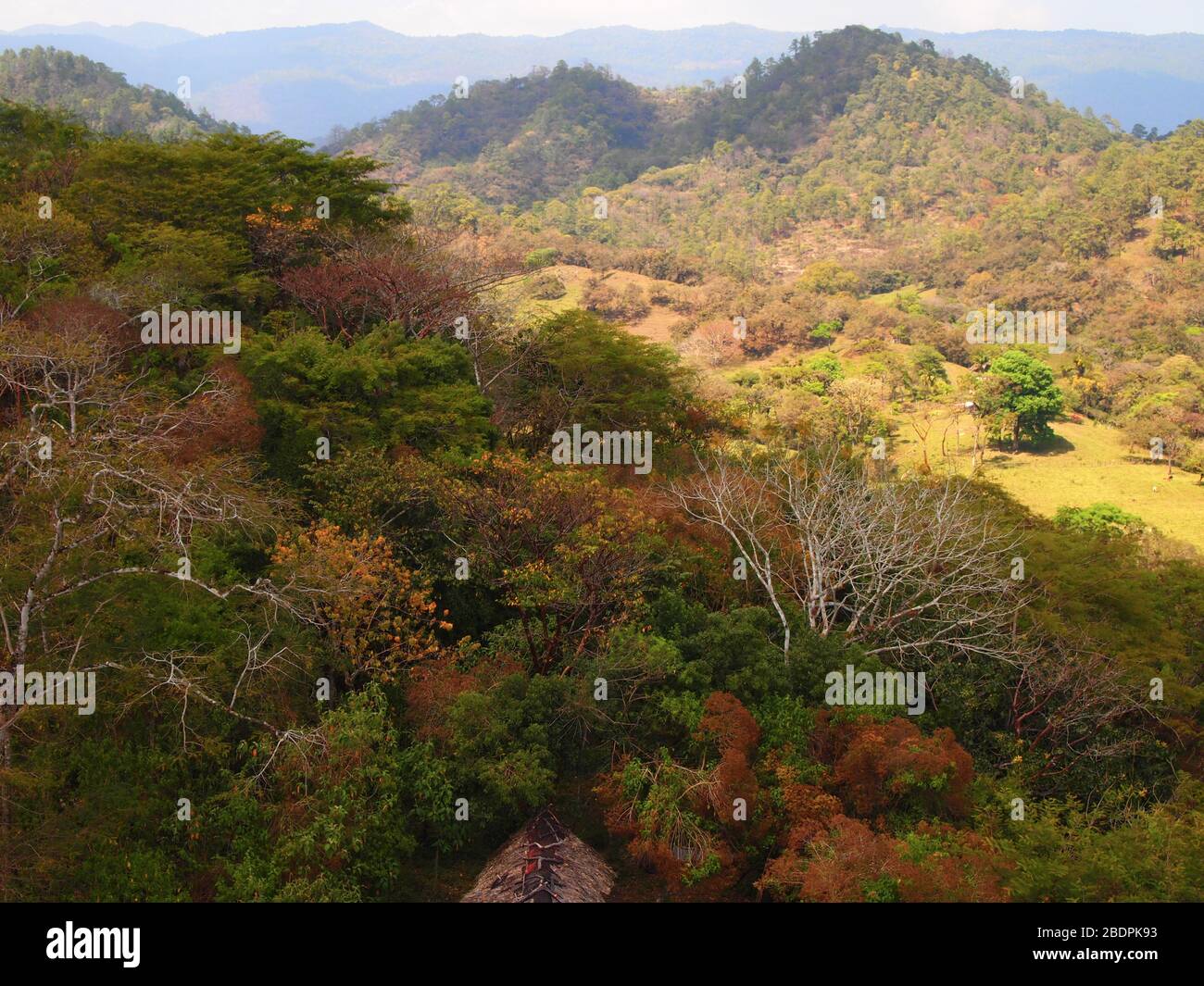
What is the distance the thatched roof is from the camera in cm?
1005

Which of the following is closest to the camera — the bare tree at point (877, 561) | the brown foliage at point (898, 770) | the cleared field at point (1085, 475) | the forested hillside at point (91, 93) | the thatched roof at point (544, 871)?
the thatched roof at point (544, 871)

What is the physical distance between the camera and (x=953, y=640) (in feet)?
47.2

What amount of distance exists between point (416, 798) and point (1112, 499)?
32.9 metres

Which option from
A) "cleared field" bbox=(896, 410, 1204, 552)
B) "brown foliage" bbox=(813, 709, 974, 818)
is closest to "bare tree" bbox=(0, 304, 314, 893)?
"brown foliage" bbox=(813, 709, 974, 818)

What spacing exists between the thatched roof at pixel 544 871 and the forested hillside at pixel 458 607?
1.23ft

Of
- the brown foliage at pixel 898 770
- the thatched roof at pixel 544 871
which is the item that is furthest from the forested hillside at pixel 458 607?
the thatched roof at pixel 544 871

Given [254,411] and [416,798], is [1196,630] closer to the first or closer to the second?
[416,798]

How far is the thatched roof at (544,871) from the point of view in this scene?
1005cm

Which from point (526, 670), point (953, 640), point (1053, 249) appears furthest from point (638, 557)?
point (1053, 249)

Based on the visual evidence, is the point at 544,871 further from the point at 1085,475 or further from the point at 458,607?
the point at 1085,475

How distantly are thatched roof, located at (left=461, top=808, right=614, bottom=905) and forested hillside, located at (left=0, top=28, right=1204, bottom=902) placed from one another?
0.37 m

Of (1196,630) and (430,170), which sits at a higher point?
(430,170)

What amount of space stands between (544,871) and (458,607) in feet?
15.6

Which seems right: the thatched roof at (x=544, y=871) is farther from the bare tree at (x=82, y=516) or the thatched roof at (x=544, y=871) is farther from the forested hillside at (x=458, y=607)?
the bare tree at (x=82, y=516)
